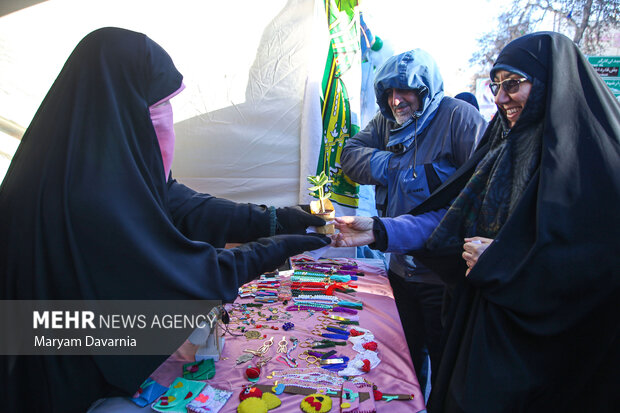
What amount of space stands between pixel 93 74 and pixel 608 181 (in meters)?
1.93

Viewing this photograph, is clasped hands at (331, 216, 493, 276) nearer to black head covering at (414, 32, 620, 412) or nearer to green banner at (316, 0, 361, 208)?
black head covering at (414, 32, 620, 412)

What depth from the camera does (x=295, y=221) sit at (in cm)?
221

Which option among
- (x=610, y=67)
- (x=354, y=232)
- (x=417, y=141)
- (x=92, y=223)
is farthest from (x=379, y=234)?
(x=610, y=67)

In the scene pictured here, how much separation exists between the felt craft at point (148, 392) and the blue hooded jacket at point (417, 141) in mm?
1711

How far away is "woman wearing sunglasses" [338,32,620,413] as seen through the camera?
1314mm

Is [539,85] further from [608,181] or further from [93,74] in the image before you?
[93,74]

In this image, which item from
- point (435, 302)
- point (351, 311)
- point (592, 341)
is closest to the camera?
point (592, 341)

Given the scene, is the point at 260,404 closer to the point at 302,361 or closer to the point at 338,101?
the point at 302,361

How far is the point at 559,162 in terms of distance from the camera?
1.40 meters

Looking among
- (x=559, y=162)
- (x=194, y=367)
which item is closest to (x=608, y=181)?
(x=559, y=162)

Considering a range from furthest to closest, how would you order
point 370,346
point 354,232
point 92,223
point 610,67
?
point 610,67, point 354,232, point 370,346, point 92,223

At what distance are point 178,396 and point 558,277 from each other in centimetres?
147

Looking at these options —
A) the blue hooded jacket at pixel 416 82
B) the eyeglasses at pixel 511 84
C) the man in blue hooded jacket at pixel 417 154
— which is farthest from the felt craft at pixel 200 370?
the blue hooded jacket at pixel 416 82

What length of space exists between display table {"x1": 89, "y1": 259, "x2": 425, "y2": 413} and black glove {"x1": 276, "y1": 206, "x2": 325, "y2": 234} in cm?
47
